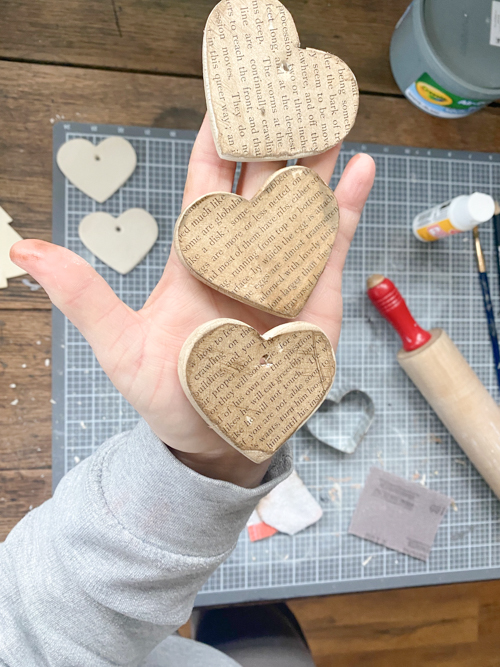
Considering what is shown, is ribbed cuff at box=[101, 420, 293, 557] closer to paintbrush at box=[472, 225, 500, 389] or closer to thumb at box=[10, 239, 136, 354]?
thumb at box=[10, 239, 136, 354]

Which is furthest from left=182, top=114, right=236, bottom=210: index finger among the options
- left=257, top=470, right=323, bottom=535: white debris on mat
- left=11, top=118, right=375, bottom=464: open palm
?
left=257, top=470, right=323, bottom=535: white debris on mat

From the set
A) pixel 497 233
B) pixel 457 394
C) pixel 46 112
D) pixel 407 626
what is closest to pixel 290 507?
pixel 457 394

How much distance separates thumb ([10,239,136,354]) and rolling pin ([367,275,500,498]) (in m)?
0.44

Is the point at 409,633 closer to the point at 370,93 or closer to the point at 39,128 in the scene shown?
the point at 370,93

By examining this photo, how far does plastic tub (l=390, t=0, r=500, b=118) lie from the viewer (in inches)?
27.9

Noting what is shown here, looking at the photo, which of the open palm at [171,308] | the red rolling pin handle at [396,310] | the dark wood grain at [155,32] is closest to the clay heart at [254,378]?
the open palm at [171,308]

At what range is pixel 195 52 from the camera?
763 millimetres

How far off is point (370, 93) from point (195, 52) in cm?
28

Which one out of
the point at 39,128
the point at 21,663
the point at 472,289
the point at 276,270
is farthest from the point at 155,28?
the point at 21,663

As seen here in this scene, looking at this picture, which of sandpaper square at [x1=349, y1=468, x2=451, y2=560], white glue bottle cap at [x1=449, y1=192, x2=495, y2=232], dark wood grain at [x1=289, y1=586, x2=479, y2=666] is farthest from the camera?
dark wood grain at [x1=289, y1=586, x2=479, y2=666]

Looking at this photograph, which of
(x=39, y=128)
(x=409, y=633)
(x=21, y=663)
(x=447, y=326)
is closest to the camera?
(x=21, y=663)

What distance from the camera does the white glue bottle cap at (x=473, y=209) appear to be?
71cm

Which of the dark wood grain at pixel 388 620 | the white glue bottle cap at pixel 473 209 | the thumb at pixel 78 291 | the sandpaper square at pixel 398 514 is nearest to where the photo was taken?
the thumb at pixel 78 291

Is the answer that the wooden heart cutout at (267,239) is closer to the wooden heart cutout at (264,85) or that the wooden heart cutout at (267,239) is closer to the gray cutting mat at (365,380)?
the wooden heart cutout at (264,85)
